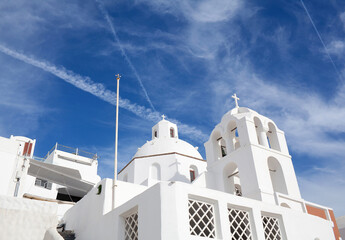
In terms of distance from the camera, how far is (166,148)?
21.7 metres

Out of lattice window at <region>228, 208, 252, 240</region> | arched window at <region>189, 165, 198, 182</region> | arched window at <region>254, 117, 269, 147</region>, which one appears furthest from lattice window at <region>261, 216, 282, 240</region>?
arched window at <region>189, 165, 198, 182</region>

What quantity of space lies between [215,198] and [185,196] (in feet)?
3.40

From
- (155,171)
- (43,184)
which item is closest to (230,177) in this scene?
(155,171)

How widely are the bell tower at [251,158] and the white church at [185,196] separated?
0.04 m

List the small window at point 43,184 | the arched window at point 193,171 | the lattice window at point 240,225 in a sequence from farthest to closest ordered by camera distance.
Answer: the small window at point 43,184, the arched window at point 193,171, the lattice window at point 240,225

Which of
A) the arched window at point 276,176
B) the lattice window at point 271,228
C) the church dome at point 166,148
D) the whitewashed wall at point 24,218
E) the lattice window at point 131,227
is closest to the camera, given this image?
the whitewashed wall at point 24,218

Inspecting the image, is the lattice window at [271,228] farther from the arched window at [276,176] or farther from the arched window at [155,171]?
the arched window at [155,171]

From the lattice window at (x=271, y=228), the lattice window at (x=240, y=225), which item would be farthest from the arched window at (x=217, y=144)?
the lattice window at (x=240, y=225)

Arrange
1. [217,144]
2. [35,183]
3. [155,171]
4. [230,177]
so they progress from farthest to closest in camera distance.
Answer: [35,183], [155,171], [217,144], [230,177]

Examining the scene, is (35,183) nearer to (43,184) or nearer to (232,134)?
(43,184)

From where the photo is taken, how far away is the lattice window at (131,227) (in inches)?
355

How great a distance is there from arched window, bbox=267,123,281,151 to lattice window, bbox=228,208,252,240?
6.73 meters

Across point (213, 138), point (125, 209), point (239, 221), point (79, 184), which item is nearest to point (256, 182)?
point (239, 221)

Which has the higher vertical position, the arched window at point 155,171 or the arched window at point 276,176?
the arched window at point 155,171
